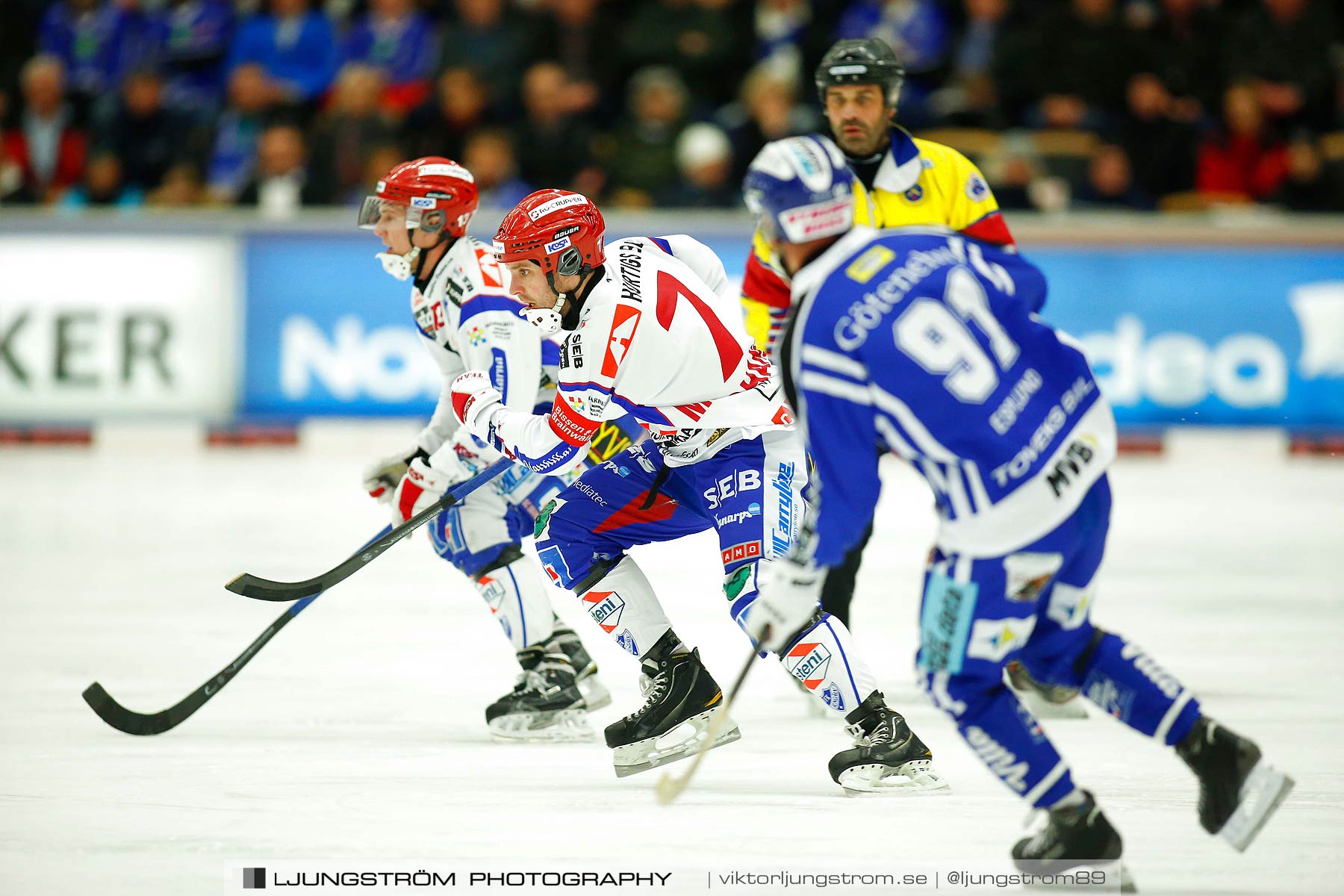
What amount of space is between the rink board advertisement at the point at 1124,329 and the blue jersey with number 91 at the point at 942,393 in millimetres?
8396

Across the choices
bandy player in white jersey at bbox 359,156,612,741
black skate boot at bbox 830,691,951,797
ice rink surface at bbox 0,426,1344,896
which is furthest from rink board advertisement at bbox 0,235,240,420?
black skate boot at bbox 830,691,951,797

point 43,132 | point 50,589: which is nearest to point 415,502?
point 50,589

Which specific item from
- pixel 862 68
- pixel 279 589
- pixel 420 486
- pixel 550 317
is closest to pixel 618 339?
pixel 550 317

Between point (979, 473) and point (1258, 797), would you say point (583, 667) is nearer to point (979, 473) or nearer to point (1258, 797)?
point (979, 473)

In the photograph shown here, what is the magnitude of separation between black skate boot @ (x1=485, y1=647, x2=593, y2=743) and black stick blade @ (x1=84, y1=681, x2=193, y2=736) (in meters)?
0.97

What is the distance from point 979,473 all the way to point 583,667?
245 cm

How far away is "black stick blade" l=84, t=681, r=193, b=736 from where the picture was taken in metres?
5.14

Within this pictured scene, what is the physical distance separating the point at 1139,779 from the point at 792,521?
1221 millimetres

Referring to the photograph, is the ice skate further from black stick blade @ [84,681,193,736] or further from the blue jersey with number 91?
black stick blade @ [84,681,193,736]

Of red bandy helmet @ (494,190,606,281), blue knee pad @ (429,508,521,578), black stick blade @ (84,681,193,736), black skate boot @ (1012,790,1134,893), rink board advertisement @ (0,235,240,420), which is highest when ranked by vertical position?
red bandy helmet @ (494,190,606,281)

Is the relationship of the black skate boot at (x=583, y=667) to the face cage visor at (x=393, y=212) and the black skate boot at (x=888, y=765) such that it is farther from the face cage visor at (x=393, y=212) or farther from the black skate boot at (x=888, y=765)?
the face cage visor at (x=393, y=212)

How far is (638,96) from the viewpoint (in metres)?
13.6

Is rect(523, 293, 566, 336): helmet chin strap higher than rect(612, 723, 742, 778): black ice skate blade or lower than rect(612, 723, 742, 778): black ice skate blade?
higher

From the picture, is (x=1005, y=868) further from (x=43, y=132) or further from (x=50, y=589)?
(x=43, y=132)
